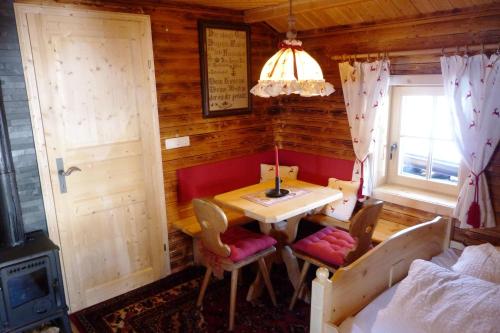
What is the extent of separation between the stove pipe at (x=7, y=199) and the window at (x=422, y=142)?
276 cm

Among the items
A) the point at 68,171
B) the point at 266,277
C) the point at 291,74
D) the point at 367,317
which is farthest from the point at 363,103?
the point at 68,171

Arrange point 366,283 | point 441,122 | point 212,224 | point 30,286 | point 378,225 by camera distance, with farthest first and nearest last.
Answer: point 378,225
point 441,122
point 212,224
point 30,286
point 366,283

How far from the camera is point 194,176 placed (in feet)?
10.7

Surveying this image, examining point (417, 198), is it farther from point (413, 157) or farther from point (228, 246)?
point (228, 246)

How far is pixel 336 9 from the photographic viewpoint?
9.77ft

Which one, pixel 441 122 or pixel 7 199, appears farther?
pixel 441 122

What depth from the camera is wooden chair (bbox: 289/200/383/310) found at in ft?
7.79

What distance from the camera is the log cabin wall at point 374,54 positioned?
250cm

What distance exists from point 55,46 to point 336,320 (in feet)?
7.73

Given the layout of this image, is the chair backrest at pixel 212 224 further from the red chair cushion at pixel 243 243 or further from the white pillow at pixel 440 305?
the white pillow at pixel 440 305

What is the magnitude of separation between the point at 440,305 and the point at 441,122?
5.48 feet

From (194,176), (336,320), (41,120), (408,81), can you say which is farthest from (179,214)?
(408,81)

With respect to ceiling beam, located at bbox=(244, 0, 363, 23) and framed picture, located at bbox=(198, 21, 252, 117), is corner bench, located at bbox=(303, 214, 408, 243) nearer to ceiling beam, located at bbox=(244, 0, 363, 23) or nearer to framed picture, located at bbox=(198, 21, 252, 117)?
framed picture, located at bbox=(198, 21, 252, 117)

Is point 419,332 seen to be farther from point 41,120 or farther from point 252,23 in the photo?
point 252,23
